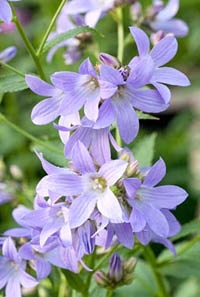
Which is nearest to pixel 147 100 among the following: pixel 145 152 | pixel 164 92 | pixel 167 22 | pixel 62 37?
pixel 164 92

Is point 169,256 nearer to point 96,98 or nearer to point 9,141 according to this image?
point 96,98

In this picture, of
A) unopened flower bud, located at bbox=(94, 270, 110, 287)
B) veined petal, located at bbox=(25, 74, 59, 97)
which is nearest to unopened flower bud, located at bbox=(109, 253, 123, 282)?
unopened flower bud, located at bbox=(94, 270, 110, 287)

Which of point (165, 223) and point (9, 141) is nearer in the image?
point (165, 223)

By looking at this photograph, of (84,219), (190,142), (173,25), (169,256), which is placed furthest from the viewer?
(190,142)

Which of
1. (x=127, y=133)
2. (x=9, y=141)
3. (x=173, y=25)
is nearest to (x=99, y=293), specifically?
(x=127, y=133)

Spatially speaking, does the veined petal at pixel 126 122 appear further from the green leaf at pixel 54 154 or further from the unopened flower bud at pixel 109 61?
the green leaf at pixel 54 154

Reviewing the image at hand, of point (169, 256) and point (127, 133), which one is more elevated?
point (127, 133)

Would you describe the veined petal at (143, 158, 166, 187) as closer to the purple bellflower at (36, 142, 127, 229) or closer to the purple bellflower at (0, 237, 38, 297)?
the purple bellflower at (36, 142, 127, 229)
